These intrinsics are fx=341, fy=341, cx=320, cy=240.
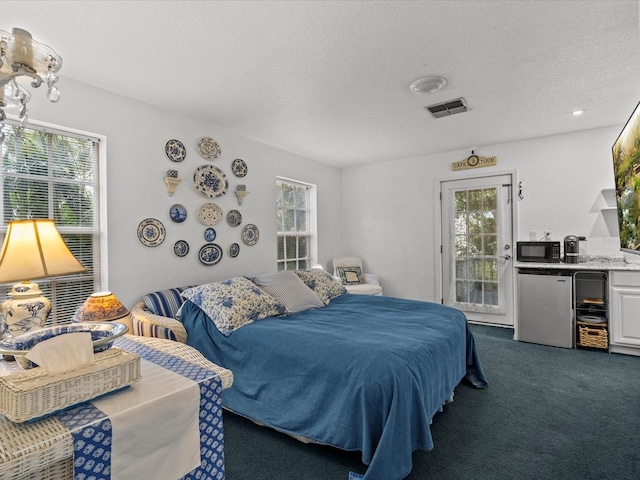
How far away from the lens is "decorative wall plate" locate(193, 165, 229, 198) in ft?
11.1

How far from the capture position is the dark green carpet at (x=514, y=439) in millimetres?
1792

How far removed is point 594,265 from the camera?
3662 mm

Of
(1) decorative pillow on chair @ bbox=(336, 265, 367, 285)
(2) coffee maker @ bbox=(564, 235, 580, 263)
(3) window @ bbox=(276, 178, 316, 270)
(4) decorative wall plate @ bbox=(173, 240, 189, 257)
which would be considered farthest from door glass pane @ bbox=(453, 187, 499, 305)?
(4) decorative wall plate @ bbox=(173, 240, 189, 257)

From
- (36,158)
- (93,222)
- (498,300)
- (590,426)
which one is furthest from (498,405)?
(36,158)

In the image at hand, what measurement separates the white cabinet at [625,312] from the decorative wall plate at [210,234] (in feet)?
13.5

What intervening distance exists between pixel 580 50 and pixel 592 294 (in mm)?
2968

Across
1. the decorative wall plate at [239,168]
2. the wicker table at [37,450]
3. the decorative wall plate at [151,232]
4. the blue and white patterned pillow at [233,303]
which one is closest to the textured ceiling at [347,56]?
the decorative wall plate at [239,168]

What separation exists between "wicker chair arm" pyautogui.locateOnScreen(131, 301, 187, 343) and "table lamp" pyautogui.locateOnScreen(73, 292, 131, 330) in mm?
343

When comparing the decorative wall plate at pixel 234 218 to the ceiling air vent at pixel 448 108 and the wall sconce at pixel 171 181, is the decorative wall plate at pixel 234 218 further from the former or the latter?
the ceiling air vent at pixel 448 108

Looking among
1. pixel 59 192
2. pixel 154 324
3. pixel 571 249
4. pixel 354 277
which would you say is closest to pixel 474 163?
pixel 571 249

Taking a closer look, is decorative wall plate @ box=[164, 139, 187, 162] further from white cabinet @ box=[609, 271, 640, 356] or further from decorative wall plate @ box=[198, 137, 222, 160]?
white cabinet @ box=[609, 271, 640, 356]

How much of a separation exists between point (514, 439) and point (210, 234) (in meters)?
2.99

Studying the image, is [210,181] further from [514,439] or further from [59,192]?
[514,439]

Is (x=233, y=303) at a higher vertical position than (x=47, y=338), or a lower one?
lower
